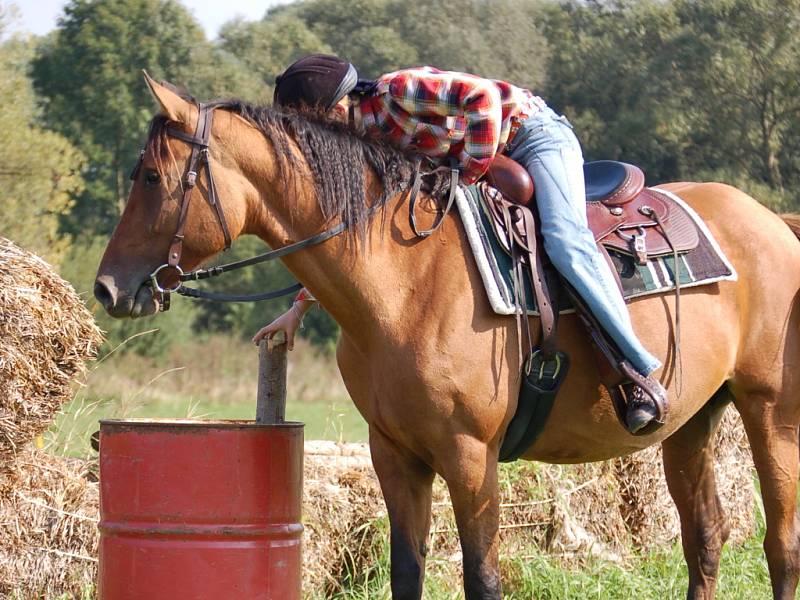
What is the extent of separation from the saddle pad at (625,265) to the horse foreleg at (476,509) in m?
0.56

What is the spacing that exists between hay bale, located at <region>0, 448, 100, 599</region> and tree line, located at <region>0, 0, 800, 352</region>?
23560 mm

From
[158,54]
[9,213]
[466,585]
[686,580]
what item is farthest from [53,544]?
[158,54]

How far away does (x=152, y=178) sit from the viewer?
12.5ft

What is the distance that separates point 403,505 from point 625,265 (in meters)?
1.37

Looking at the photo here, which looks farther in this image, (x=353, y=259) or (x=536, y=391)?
(x=536, y=391)

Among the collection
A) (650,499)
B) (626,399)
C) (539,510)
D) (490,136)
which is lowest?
(650,499)

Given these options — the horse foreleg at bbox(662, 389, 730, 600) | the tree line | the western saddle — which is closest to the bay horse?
the western saddle

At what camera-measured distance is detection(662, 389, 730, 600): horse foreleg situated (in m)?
5.41

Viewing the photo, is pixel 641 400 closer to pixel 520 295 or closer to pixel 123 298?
pixel 520 295

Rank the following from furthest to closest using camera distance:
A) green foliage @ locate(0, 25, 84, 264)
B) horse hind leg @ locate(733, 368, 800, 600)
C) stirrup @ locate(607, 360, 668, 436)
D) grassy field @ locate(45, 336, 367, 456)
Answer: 1. green foliage @ locate(0, 25, 84, 264)
2. grassy field @ locate(45, 336, 367, 456)
3. horse hind leg @ locate(733, 368, 800, 600)
4. stirrup @ locate(607, 360, 668, 436)

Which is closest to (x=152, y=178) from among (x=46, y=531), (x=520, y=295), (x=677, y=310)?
(x=520, y=295)

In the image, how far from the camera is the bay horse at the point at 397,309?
12.6ft

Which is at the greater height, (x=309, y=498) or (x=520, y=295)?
(x=520, y=295)

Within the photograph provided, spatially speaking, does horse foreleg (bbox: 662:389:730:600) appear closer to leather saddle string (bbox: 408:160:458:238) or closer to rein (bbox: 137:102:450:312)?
leather saddle string (bbox: 408:160:458:238)
